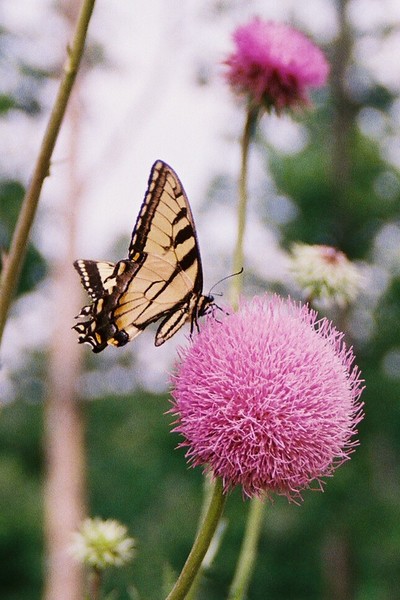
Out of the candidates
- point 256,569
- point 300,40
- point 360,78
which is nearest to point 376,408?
point 256,569

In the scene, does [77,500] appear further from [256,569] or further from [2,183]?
[256,569]

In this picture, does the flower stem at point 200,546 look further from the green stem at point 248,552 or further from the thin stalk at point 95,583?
the thin stalk at point 95,583

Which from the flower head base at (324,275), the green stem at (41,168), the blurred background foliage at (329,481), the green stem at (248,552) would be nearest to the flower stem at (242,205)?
the flower head base at (324,275)

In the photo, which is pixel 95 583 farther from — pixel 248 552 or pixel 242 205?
pixel 242 205

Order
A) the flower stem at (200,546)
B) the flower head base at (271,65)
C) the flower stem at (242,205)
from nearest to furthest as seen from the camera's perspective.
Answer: the flower stem at (200,546), the flower stem at (242,205), the flower head base at (271,65)

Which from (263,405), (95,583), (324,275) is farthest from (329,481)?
(263,405)

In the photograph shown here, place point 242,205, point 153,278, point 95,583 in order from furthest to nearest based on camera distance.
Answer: point 242,205 < point 153,278 < point 95,583

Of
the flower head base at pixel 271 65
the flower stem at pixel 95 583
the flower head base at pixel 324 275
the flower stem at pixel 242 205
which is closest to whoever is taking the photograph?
the flower stem at pixel 95 583
